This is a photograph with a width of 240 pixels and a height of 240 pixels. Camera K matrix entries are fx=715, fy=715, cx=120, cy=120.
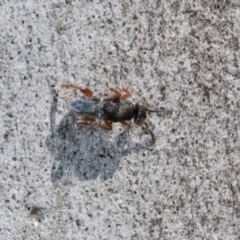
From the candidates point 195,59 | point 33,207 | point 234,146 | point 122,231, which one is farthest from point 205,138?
point 33,207

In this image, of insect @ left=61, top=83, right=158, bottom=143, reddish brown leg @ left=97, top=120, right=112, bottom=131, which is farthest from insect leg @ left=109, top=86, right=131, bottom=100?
reddish brown leg @ left=97, top=120, right=112, bottom=131

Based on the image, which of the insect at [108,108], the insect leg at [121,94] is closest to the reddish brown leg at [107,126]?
the insect at [108,108]

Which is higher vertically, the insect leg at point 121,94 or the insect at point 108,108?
the insect leg at point 121,94

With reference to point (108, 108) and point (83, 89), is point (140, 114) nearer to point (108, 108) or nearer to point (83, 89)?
point (108, 108)

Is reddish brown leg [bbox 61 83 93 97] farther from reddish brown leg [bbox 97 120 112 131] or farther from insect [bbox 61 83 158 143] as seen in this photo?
reddish brown leg [bbox 97 120 112 131]

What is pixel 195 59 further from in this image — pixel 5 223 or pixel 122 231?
pixel 5 223

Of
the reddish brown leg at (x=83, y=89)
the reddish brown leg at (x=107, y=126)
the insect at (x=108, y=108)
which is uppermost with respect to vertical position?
the reddish brown leg at (x=83, y=89)

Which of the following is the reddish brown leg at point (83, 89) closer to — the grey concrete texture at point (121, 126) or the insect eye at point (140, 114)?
the grey concrete texture at point (121, 126)
